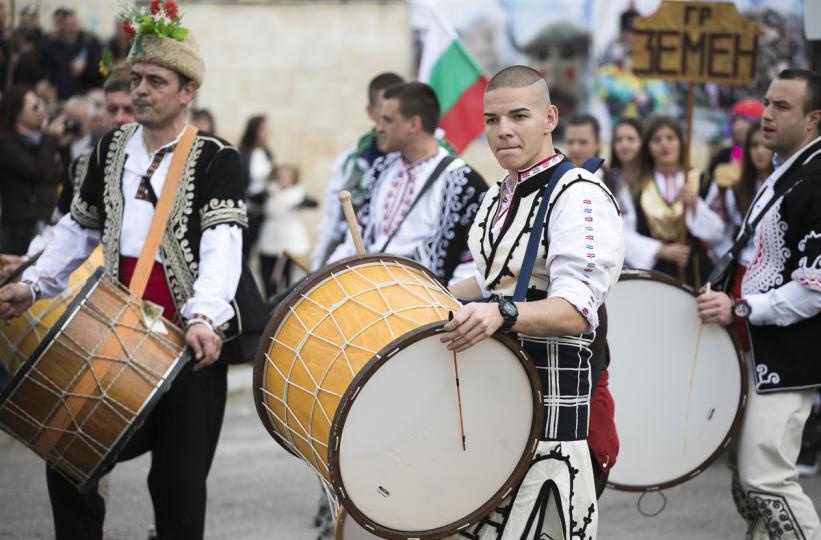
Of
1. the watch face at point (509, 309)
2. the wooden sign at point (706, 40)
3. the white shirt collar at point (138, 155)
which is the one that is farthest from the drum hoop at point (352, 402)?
the wooden sign at point (706, 40)

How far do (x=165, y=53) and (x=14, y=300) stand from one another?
112 cm

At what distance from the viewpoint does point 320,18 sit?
16391 mm

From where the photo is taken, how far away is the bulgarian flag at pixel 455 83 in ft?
25.9

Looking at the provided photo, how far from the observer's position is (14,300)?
4.51 meters

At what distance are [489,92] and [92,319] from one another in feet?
5.29

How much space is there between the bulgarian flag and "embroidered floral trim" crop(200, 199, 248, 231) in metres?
3.57

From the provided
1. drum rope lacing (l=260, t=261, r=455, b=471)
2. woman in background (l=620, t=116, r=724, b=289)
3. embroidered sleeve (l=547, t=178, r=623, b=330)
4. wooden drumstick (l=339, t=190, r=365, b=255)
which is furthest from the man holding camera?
embroidered sleeve (l=547, t=178, r=623, b=330)

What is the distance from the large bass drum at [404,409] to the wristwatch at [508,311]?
0.40ft

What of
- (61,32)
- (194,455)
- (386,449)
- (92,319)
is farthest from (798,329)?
(61,32)

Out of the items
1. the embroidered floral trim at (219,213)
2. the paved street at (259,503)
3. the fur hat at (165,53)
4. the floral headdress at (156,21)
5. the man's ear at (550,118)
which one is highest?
the floral headdress at (156,21)

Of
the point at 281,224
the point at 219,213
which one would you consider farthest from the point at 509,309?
the point at 281,224

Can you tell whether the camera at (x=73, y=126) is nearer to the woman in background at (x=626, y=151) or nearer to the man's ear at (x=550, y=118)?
the woman in background at (x=626, y=151)

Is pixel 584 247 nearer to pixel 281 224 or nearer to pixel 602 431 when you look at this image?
pixel 602 431

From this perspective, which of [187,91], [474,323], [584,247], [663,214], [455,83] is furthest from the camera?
[455,83]
